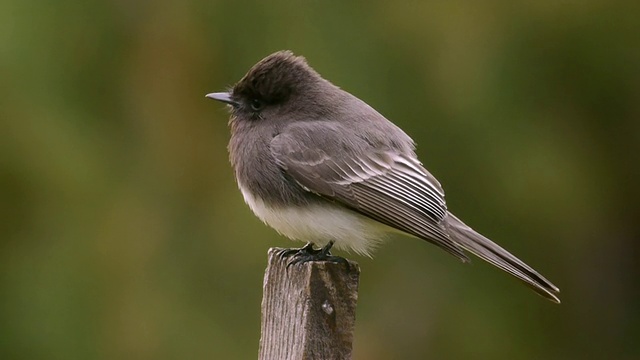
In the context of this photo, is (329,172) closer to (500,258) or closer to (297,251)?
(297,251)

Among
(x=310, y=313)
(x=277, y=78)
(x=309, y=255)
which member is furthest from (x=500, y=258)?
(x=310, y=313)

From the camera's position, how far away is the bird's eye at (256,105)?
432cm

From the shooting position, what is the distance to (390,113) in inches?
220

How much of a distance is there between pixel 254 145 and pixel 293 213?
0.37 metres

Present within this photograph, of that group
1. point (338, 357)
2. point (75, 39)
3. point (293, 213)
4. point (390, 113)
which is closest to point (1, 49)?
point (75, 39)

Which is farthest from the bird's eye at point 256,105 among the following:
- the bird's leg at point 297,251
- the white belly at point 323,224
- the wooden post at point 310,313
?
the wooden post at point 310,313

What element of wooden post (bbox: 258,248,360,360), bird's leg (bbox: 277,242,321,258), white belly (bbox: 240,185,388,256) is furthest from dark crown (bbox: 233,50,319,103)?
wooden post (bbox: 258,248,360,360)

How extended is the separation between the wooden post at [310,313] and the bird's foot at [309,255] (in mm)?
81

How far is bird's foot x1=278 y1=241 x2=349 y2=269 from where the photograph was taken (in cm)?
309

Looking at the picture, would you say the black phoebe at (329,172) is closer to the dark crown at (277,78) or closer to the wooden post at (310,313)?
the dark crown at (277,78)

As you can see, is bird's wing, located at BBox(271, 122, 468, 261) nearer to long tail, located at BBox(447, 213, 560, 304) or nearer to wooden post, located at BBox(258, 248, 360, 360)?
long tail, located at BBox(447, 213, 560, 304)

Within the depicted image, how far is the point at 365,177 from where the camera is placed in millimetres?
4082

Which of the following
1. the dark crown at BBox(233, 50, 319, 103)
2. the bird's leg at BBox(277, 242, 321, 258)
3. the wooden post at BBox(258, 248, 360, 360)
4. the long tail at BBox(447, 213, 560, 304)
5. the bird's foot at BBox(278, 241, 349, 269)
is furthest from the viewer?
the dark crown at BBox(233, 50, 319, 103)

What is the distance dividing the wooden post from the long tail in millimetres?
1085
